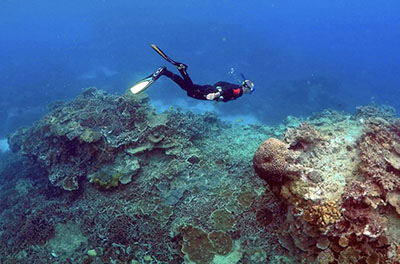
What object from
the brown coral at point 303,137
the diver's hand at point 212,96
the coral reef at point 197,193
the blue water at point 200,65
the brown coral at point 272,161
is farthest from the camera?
the blue water at point 200,65

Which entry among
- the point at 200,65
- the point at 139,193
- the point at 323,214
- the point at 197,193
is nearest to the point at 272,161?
the point at 323,214

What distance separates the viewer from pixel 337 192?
5.73m

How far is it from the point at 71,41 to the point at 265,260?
62.4m

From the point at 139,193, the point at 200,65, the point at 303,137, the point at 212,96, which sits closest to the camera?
the point at 303,137

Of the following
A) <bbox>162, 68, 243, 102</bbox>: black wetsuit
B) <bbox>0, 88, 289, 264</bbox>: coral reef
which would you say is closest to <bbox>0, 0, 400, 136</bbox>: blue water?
<bbox>0, 88, 289, 264</bbox>: coral reef

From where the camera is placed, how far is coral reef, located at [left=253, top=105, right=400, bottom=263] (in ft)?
16.8

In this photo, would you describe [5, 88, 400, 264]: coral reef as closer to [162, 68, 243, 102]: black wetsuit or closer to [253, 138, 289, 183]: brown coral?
[253, 138, 289, 183]: brown coral

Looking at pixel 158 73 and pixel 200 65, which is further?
pixel 200 65

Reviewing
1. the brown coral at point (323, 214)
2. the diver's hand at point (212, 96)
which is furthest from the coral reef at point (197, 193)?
the diver's hand at point (212, 96)

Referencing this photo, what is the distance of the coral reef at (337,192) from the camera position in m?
Result: 5.12

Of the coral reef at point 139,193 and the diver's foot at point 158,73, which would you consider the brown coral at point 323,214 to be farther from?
the diver's foot at point 158,73

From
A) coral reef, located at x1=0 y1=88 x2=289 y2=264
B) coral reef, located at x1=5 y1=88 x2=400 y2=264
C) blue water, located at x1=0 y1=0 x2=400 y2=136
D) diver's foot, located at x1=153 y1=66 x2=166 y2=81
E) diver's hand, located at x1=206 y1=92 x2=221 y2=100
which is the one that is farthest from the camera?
blue water, located at x1=0 y1=0 x2=400 y2=136

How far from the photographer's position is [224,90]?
8.34 m

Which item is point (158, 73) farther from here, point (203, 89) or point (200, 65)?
point (200, 65)
